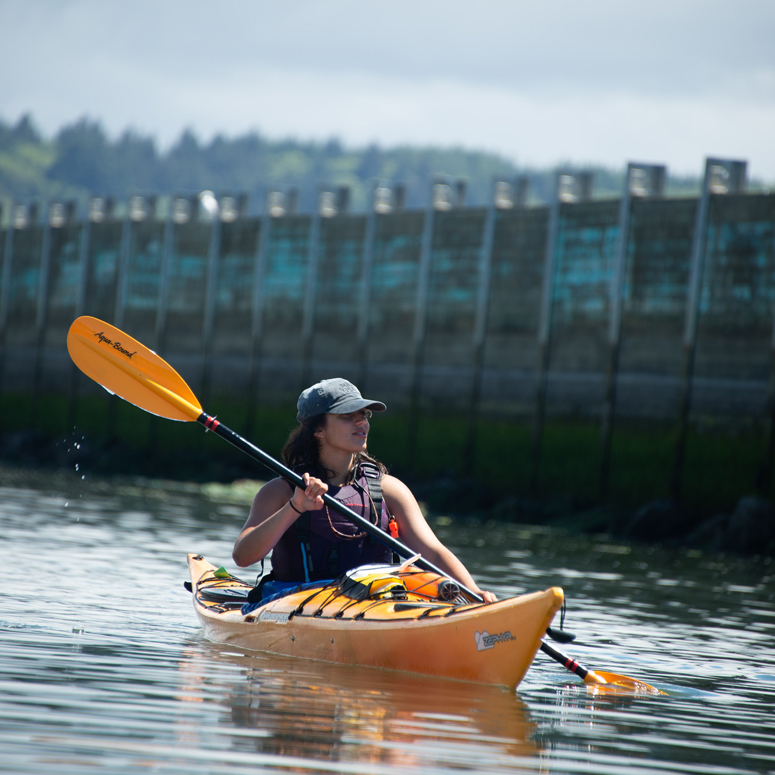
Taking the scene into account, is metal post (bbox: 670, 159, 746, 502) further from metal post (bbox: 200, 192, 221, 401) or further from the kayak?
metal post (bbox: 200, 192, 221, 401)

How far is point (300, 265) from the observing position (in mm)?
22516

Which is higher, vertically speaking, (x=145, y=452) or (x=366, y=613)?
(x=366, y=613)

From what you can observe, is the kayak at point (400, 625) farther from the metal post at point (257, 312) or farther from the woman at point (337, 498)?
the metal post at point (257, 312)

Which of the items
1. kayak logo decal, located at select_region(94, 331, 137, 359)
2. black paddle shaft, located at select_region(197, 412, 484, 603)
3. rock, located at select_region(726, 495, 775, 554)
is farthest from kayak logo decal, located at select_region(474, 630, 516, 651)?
rock, located at select_region(726, 495, 775, 554)

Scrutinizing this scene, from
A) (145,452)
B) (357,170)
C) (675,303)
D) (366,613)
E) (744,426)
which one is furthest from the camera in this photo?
(357,170)

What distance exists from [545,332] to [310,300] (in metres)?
5.67

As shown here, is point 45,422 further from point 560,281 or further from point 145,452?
point 560,281

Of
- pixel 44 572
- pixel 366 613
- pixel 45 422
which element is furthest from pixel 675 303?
pixel 45 422

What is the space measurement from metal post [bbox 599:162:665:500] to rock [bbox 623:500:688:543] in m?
1.47

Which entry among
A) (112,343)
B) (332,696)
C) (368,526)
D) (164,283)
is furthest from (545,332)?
(332,696)

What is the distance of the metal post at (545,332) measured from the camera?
17.7 m

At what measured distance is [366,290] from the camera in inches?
824

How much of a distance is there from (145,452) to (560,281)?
10587 millimetres

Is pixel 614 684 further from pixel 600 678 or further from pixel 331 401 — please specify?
pixel 331 401
